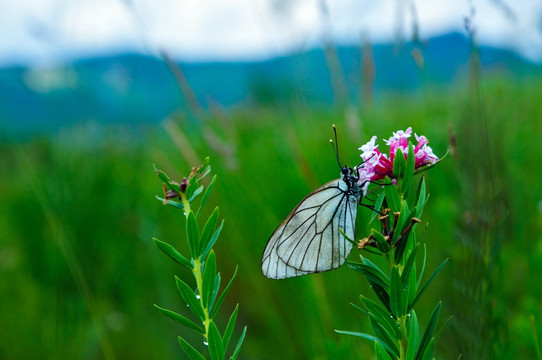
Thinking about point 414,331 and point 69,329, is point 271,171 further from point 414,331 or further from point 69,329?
point 414,331

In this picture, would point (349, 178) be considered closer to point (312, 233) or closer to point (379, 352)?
point (312, 233)

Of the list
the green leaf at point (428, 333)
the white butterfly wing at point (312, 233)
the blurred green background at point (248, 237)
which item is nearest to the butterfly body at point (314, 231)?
the white butterfly wing at point (312, 233)

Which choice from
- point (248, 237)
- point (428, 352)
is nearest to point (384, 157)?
point (428, 352)

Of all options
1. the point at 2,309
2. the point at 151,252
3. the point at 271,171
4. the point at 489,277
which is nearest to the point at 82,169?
the point at 151,252

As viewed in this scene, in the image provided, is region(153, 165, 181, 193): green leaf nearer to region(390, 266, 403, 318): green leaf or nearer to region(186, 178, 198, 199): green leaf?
region(186, 178, 198, 199): green leaf

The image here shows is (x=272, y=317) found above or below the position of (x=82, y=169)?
below

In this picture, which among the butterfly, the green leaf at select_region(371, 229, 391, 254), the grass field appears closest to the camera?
the green leaf at select_region(371, 229, 391, 254)

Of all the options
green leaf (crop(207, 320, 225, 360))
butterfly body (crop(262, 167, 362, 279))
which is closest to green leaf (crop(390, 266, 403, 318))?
green leaf (crop(207, 320, 225, 360))
